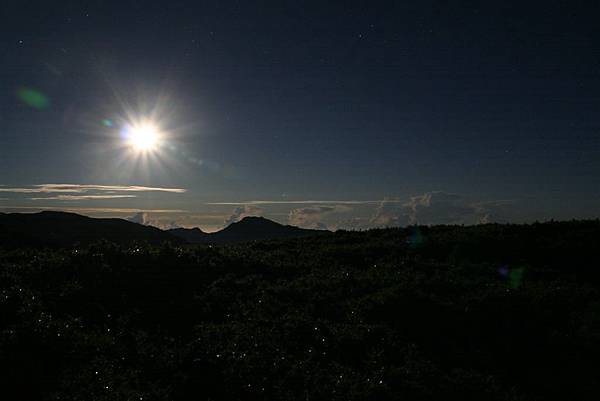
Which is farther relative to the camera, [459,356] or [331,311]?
[331,311]

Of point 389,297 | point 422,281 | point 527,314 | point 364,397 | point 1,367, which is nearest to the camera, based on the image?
point 364,397

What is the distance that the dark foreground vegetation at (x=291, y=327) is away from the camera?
10.3 metres

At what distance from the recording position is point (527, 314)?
14414mm

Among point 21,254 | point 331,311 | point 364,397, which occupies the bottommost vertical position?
point 364,397

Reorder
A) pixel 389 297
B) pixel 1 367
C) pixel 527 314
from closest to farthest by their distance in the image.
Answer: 1. pixel 1 367
2. pixel 527 314
3. pixel 389 297

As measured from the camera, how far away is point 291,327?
43.8ft

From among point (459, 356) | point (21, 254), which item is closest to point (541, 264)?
point (459, 356)

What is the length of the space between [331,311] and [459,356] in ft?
14.6

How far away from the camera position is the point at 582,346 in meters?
12.3

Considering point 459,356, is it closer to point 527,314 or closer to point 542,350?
point 542,350

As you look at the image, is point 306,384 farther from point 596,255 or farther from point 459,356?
point 596,255

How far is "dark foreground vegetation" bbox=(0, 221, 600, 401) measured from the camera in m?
10.3

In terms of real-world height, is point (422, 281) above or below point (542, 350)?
above

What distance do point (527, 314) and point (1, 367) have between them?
1515 centimetres
